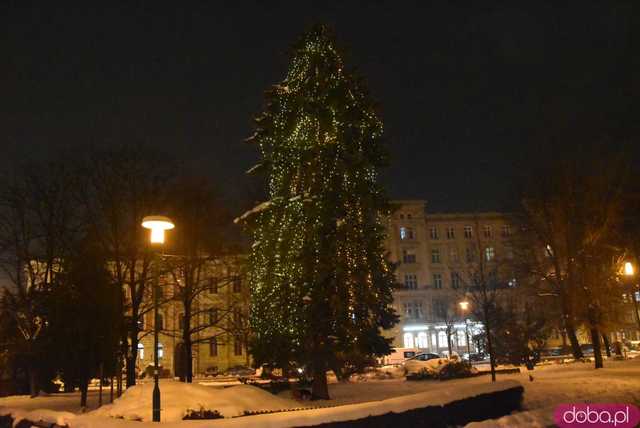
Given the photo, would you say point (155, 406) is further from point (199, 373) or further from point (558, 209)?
point (199, 373)

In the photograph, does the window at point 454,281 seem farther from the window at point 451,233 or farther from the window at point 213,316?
the window at point 213,316

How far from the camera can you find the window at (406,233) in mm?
84250

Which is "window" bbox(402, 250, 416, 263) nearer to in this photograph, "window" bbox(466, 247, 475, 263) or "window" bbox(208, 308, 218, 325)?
"window" bbox(466, 247, 475, 263)

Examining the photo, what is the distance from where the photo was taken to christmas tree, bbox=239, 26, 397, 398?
23859 mm

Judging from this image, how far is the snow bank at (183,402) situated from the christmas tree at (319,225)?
462cm

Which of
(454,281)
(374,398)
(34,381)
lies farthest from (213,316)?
(454,281)

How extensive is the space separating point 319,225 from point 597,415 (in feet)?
40.1

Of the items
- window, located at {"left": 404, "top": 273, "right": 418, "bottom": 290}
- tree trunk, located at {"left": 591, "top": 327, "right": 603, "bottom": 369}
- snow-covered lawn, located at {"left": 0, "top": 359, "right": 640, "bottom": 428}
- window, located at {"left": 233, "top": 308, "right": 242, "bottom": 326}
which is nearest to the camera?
snow-covered lawn, located at {"left": 0, "top": 359, "right": 640, "bottom": 428}

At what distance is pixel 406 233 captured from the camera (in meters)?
84.4

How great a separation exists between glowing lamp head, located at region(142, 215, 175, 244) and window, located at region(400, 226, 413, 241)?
2838 inches

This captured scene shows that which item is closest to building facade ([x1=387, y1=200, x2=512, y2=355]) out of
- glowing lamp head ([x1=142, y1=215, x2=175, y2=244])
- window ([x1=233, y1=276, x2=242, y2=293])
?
window ([x1=233, y1=276, x2=242, y2=293])

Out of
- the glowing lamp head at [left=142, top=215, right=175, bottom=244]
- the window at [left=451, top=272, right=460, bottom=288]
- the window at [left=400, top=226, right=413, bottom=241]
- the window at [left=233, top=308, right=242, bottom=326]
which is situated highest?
the window at [left=400, top=226, right=413, bottom=241]

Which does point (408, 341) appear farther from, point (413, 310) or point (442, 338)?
point (442, 338)

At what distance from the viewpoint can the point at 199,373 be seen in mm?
63469
